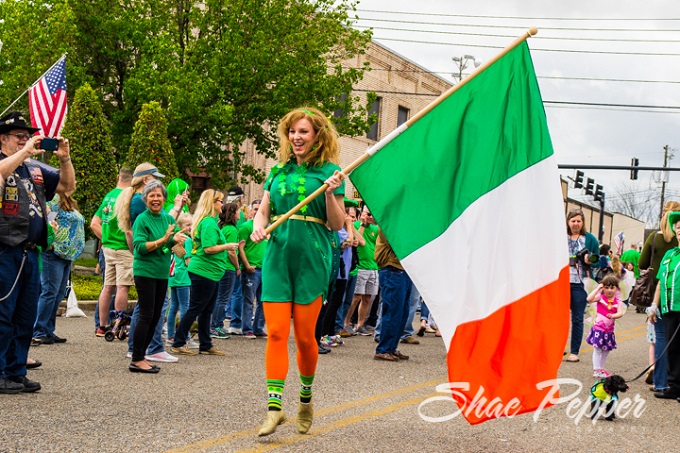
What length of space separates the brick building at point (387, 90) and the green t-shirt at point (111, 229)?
25834mm

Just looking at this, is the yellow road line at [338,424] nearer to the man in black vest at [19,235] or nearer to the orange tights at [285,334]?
the orange tights at [285,334]

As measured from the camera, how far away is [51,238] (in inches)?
410

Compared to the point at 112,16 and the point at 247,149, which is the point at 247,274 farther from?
the point at 247,149

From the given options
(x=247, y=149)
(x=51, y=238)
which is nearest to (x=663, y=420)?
(x=51, y=238)

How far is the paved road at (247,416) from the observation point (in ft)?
18.5

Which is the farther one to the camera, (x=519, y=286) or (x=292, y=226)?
(x=292, y=226)

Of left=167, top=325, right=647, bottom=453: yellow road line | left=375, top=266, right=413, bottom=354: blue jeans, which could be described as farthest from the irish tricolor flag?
left=375, top=266, right=413, bottom=354: blue jeans

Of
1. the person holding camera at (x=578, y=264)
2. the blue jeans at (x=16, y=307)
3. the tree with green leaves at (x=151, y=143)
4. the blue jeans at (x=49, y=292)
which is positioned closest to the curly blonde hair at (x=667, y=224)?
the person holding camera at (x=578, y=264)

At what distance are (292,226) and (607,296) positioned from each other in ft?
17.7

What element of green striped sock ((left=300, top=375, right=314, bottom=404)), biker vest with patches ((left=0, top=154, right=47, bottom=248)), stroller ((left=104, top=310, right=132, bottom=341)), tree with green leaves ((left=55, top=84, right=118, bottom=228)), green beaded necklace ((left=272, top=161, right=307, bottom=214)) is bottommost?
stroller ((left=104, top=310, right=132, bottom=341))

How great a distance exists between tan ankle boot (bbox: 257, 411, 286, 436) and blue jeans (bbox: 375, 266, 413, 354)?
4.97 m

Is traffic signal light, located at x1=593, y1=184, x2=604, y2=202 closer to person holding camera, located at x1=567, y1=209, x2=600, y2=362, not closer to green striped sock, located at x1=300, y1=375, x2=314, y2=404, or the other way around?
person holding camera, located at x1=567, y1=209, x2=600, y2=362

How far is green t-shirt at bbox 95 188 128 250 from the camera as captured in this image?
11.0m

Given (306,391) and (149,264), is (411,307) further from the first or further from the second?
(306,391)
